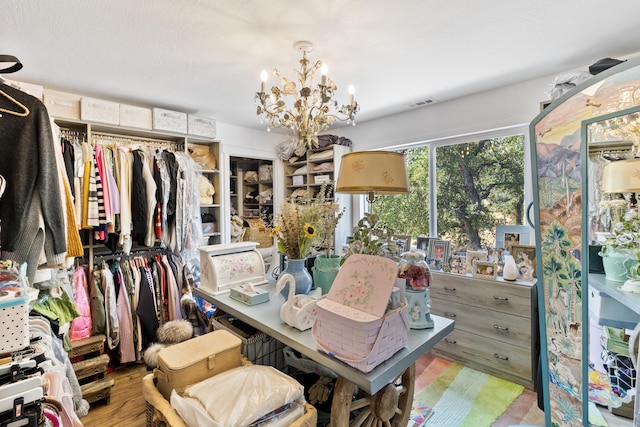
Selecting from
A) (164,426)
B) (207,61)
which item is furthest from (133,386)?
(207,61)

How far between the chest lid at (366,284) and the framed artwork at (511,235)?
6.60ft

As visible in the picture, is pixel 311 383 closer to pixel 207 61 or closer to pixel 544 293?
pixel 544 293

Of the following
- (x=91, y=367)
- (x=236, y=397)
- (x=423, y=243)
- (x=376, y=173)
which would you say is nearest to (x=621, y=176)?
(x=376, y=173)

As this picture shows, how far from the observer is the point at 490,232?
9.30ft

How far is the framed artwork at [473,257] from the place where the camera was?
2547 mm

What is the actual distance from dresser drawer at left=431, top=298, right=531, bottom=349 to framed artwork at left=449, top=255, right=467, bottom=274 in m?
0.29

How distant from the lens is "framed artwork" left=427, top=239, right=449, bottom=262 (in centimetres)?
276

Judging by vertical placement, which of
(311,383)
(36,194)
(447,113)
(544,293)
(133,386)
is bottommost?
(133,386)

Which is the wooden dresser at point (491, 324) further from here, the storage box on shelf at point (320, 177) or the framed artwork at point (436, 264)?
the storage box on shelf at point (320, 177)

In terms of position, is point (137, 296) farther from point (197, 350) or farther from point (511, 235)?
point (511, 235)

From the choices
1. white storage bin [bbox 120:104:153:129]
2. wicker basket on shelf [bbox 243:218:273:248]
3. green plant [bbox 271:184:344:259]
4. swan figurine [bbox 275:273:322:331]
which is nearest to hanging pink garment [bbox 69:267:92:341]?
white storage bin [bbox 120:104:153:129]

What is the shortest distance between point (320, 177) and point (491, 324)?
2435 millimetres

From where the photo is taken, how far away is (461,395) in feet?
6.98

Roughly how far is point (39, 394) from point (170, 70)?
2.12 metres
